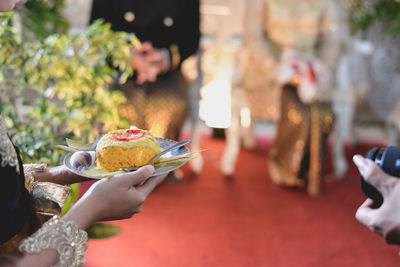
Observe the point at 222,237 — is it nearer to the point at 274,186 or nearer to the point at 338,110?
the point at 274,186

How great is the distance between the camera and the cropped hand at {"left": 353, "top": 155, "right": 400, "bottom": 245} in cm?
66

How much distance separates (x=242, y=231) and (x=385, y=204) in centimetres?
158

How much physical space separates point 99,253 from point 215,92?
1674 mm

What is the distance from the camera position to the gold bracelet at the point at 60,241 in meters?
0.69

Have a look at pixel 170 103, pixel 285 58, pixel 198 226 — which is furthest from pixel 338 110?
pixel 198 226

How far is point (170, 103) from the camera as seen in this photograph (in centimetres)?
274

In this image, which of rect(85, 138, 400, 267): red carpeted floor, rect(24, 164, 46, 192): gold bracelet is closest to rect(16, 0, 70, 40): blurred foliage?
rect(85, 138, 400, 267): red carpeted floor

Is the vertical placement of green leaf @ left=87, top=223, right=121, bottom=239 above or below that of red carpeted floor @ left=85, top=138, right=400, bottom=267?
above

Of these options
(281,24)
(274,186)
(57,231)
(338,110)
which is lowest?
(274,186)

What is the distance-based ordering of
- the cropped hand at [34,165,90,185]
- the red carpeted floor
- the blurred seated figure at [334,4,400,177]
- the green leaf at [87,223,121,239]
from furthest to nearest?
the blurred seated figure at [334,4,400,177] < the red carpeted floor < the green leaf at [87,223,121,239] < the cropped hand at [34,165,90,185]

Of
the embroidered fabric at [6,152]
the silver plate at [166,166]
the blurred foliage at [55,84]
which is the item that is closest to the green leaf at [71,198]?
the blurred foliage at [55,84]

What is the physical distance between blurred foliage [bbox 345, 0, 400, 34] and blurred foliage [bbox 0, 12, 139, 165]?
94.2 inches

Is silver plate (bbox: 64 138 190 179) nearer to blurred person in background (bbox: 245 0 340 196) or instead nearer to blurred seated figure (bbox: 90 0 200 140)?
blurred seated figure (bbox: 90 0 200 140)

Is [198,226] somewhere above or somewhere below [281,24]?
below
